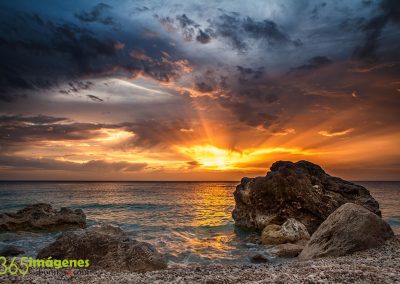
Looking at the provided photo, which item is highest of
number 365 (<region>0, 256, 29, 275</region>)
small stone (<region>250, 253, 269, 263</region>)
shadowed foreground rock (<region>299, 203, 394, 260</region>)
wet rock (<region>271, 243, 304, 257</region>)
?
shadowed foreground rock (<region>299, 203, 394, 260</region>)

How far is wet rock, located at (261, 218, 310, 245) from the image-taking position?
19312mm

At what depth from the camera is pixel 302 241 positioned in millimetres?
18703

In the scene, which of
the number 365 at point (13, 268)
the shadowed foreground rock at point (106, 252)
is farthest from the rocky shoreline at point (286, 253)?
the number 365 at point (13, 268)

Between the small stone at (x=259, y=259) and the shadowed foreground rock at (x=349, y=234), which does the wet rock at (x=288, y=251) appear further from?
the shadowed foreground rock at (x=349, y=234)

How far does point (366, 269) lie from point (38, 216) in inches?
1000

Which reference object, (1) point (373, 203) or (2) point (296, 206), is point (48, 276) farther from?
(1) point (373, 203)

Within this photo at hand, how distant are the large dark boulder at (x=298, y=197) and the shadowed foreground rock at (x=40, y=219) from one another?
15.4 meters

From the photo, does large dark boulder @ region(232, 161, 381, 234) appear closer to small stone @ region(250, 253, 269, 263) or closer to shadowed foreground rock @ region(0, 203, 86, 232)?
small stone @ region(250, 253, 269, 263)

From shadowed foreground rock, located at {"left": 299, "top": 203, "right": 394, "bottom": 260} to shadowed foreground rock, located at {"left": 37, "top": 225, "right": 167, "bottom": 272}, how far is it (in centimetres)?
669

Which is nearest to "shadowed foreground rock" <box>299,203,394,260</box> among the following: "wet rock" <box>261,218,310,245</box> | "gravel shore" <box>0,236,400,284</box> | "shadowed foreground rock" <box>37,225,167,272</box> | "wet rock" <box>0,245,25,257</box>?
"gravel shore" <box>0,236,400,284</box>

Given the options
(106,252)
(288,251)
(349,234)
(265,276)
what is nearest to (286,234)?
(288,251)

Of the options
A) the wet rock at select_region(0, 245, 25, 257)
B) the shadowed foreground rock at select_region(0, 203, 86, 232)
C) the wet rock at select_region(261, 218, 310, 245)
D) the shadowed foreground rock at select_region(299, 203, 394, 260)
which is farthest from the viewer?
the shadowed foreground rock at select_region(0, 203, 86, 232)

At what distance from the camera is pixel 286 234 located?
64.0ft

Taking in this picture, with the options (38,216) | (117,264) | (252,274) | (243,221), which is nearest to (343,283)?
(252,274)
